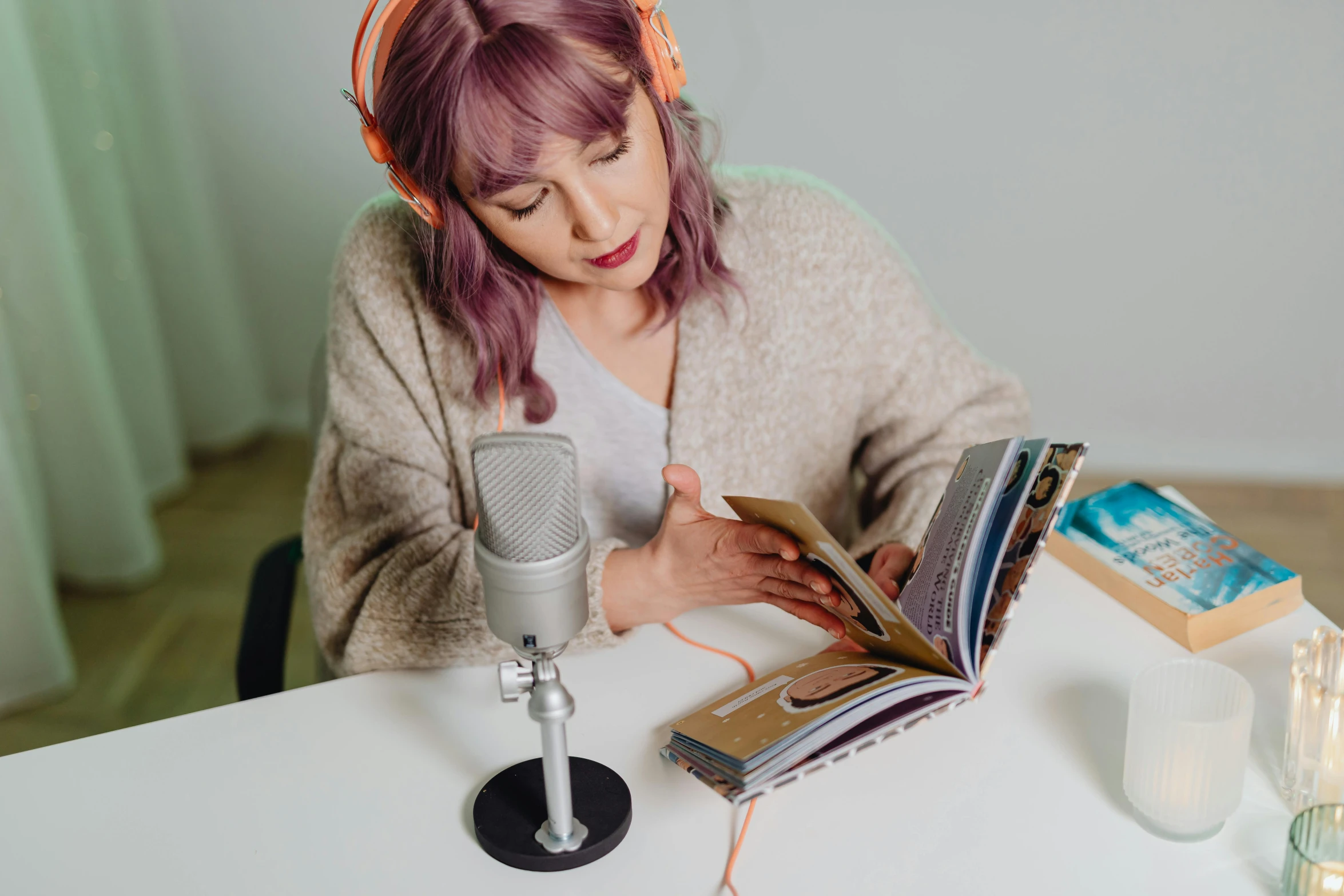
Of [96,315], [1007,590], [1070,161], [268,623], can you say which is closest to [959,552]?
[1007,590]

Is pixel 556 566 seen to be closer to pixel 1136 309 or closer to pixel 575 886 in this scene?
pixel 575 886

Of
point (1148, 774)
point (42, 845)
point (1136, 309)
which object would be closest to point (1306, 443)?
point (1136, 309)

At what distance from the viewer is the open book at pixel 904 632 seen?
28.7 inches

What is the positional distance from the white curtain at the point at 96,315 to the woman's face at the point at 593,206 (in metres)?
1.37

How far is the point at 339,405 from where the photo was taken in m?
1.16

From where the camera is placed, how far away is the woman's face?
3.00 ft

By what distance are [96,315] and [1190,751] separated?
243cm

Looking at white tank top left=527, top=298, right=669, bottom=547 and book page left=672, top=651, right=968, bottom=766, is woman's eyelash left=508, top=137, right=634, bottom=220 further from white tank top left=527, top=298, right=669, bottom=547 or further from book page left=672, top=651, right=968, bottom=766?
book page left=672, top=651, right=968, bottom=766

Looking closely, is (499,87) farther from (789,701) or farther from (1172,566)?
(1172,566)

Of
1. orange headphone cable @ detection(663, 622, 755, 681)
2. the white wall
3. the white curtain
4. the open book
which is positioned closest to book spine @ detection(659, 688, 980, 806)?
the open book

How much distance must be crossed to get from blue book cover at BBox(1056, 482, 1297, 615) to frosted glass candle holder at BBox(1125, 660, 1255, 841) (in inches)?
5.7

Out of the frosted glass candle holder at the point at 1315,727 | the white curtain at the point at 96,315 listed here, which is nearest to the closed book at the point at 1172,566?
the frosted glass candle holder at the point at 1315,727

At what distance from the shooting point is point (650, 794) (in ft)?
2.73

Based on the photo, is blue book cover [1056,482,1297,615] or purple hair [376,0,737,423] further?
blue book cover [1056,482,1297,615]
